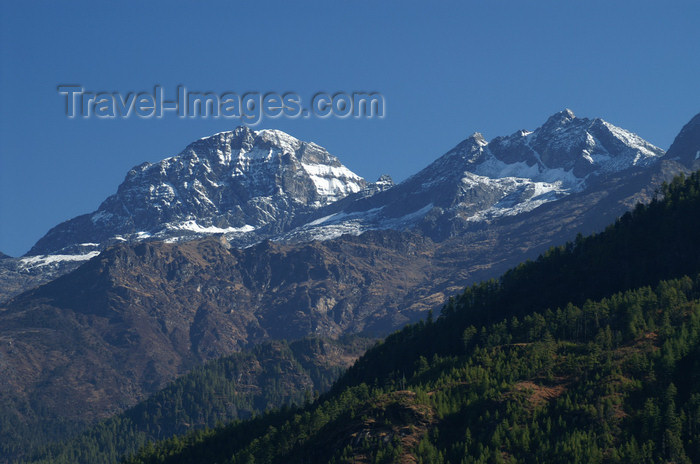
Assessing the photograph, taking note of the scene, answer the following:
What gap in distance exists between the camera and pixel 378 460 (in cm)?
19175

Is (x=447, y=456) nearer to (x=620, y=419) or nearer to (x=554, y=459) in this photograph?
(x=554, y=459)

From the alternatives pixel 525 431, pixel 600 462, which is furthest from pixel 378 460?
pixel 600 462

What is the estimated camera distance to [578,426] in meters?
198

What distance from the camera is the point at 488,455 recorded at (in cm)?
19212

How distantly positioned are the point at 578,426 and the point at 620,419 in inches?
347

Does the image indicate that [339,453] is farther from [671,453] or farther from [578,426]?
[671,453]

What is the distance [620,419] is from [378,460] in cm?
5060

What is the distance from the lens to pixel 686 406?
19850 centimetres

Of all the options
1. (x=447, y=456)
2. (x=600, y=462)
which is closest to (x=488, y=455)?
(x=447, y=456)

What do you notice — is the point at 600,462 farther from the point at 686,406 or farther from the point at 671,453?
the point at 686,406

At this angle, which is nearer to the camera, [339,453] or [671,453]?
[671,453]

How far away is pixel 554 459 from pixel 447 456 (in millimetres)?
22497

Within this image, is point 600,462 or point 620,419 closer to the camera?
point 600,462

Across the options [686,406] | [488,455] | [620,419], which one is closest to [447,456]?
[488,455]
